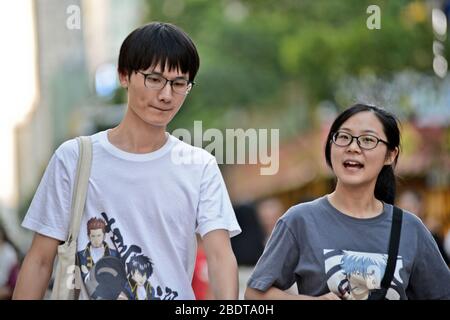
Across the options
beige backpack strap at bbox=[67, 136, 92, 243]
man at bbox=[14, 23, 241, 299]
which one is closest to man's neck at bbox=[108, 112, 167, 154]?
man at bbox=[14, 23, 241, 299]

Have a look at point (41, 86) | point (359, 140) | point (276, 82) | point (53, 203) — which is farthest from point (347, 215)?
point (276, 82)

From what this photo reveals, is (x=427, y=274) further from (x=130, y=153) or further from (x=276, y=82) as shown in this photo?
(x=276, y=82)

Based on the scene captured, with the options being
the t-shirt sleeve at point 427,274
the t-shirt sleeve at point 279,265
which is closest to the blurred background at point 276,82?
the t-shirt sleeve at point 427,274

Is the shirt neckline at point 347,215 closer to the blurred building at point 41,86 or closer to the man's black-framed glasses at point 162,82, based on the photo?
the man's black-framed glasses at point 162,82

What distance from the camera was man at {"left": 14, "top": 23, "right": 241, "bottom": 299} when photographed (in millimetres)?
3684

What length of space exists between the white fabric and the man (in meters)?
3.66

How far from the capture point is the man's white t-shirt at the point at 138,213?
3.68 metres

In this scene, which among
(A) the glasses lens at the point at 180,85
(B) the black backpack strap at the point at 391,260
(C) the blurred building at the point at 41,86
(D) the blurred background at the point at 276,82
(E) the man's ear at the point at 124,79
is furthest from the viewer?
(D) the blurred background at the point at 276,82

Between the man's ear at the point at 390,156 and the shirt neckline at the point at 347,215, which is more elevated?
the man's ear at the point at 390,156

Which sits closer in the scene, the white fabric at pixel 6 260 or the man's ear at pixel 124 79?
the man's ear at pixel 124 79

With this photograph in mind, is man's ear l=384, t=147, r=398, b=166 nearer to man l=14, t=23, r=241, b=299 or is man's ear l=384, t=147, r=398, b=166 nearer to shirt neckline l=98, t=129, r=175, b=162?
man l=14, t=23, r=241, b=299

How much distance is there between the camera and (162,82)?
3.70 meters

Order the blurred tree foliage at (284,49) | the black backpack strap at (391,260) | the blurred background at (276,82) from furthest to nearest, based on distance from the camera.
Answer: the blurred tree foliage at (284,49)
the blurred background at (276,82)
the black backpack strap at (391,260)
